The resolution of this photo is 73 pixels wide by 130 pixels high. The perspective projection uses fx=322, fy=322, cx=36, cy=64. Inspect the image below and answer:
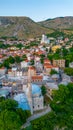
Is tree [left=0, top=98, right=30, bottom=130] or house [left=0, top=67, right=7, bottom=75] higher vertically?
tree [left=0, top=98, right=30, bottom=130]

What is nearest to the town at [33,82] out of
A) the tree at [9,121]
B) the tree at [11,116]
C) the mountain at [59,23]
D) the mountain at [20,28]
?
the tree at [11,116]

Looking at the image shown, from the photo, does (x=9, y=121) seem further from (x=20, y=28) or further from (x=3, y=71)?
(x=20, y=28)

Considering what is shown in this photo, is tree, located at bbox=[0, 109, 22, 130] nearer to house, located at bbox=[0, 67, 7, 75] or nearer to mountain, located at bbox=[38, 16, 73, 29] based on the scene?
house, located at bbox=[0, 67, 7, 75]

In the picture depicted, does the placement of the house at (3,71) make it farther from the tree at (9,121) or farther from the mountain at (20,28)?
the mountain at (20,28)

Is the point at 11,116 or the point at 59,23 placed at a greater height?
the point at 11,116

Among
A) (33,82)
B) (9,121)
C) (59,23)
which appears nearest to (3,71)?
(33,82)

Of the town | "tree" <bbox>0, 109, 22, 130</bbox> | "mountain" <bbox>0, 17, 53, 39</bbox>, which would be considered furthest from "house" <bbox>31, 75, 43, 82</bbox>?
"mountain" <bbox>0, 17, 53, 39</bbox>

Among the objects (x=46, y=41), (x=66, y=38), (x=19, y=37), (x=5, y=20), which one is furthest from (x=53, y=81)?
(x=5, y=20)

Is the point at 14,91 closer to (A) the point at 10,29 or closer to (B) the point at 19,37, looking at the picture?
(B) the point at 19,37
